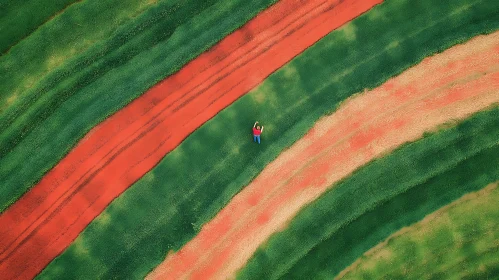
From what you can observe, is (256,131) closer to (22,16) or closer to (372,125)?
(372,125)

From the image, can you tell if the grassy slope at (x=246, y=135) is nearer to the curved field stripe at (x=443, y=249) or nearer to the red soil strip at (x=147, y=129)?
the red soil strip at (x=147, y=129)

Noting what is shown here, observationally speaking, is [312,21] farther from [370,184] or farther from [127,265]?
[127,265]

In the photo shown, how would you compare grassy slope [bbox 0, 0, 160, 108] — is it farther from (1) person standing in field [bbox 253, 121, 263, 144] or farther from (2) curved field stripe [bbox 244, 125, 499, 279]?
(2) curved field stripe [bbox 244, 125, 499, 279]

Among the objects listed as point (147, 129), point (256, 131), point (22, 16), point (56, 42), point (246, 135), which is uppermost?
point (22, 16)

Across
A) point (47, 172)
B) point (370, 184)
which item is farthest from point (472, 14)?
point (47, 172)

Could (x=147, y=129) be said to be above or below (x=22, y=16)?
below

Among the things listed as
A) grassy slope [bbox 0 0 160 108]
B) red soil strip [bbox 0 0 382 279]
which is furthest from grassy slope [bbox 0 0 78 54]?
red soil strip [bbox 0 0 382 279]

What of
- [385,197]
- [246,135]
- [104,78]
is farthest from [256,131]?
[104,78]
